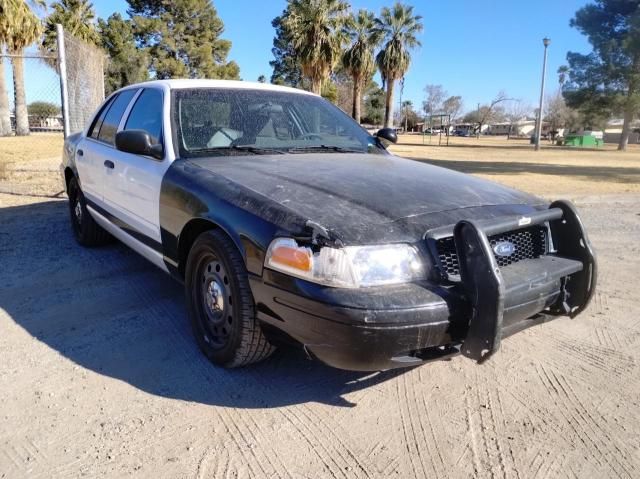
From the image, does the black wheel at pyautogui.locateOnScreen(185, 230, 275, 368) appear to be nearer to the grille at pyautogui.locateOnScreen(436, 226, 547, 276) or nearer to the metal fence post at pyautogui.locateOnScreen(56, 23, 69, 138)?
the grille at pyautogui.locateOnScreen(436, 226, 547, 276)

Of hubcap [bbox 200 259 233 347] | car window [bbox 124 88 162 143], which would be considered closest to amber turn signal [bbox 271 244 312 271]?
hubcap [bbox 200 259 233 347]

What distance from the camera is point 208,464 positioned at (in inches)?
86.0

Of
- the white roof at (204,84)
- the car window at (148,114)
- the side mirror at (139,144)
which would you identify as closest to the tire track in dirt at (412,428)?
the side mirror at (139,144)

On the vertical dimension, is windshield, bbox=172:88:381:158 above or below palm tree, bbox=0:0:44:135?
below

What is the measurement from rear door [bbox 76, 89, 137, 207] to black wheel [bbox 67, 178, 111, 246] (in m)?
0.28

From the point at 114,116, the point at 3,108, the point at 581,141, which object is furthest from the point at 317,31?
the point at 581,141

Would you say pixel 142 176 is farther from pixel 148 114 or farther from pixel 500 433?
pixel 500 433

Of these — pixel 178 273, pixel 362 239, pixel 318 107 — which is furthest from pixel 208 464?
pixel 318 107

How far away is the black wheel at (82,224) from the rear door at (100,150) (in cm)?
28

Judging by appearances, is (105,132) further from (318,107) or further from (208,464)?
(208,464)

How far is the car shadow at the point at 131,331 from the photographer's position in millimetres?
2766

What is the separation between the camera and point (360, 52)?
33469 millimetres

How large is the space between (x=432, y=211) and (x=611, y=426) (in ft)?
4.46

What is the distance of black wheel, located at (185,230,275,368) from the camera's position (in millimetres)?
2594
